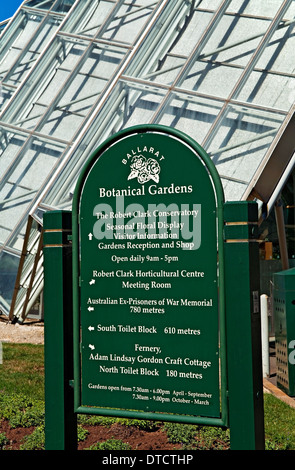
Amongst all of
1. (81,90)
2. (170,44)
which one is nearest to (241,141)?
(170,44)

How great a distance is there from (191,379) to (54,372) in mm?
1186

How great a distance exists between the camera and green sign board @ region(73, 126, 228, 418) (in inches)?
204

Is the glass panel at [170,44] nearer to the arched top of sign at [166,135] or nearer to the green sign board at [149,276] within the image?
the arched top of sign at [166,135]

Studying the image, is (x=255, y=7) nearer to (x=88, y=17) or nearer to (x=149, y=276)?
(x=88, y=17)

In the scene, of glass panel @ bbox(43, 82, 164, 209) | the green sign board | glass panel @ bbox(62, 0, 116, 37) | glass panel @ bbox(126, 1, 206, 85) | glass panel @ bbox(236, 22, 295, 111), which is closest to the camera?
the green sign board

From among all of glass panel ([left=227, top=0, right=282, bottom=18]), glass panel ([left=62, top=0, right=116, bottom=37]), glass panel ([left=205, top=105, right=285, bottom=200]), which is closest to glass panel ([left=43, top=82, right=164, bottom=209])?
glass panel ([left=205, top=105, right=285, bottom=200])

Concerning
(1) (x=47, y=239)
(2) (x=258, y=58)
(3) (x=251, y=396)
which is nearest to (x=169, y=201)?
(1) (x=47, y=239)

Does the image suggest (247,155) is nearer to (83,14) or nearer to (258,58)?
(258,58)

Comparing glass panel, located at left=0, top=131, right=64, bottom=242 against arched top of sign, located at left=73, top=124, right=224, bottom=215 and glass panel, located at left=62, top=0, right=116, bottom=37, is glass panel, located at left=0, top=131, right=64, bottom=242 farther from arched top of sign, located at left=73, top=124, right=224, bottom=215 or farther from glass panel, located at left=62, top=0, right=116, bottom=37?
arched top of sign, located at left=73, top=124, right=224, bottom=215

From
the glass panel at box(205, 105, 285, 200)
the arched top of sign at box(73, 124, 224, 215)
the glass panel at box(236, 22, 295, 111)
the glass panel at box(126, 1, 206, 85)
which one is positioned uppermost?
the glass panel at box(126, 1, 206, 85)

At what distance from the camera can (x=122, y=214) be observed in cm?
549

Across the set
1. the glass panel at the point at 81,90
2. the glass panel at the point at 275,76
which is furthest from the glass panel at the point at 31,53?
the glass panel at the point at 275,76

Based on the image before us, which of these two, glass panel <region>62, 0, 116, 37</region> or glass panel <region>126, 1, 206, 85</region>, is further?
glass panel <region>62, 0, 116, 37</region>

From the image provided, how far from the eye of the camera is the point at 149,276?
537 cm
